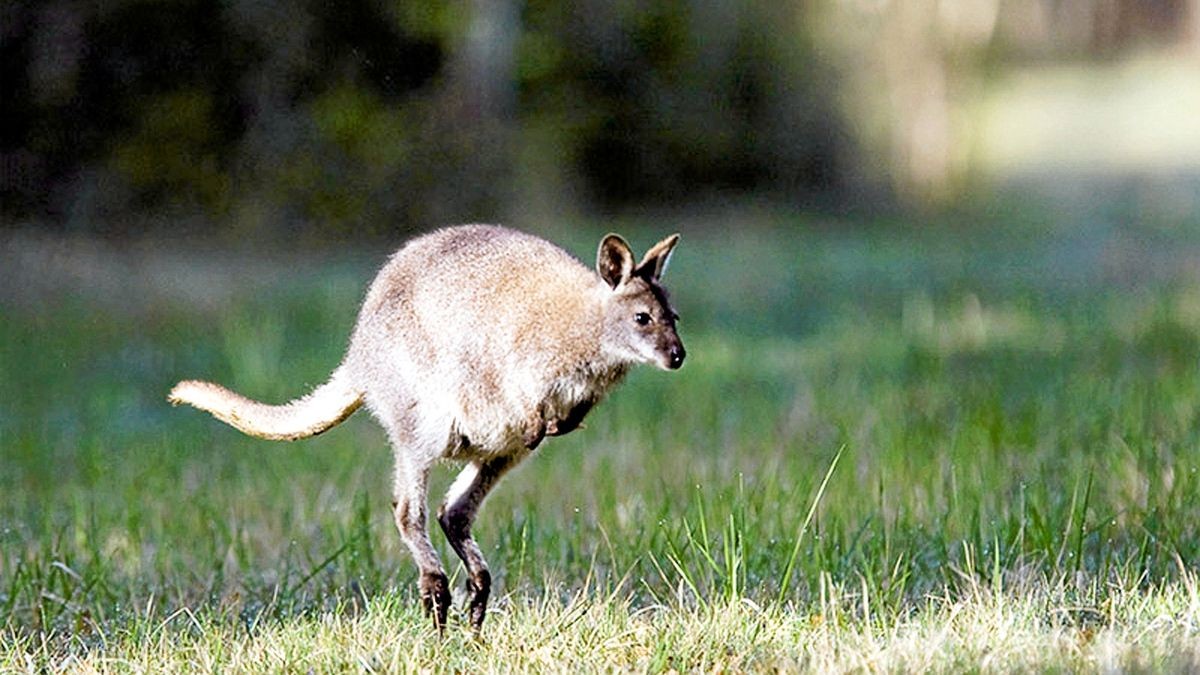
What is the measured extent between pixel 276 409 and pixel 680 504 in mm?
1955

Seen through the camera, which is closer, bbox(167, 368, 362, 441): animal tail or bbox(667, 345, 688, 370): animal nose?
bbox(667, 345, 688, 370): animal nose

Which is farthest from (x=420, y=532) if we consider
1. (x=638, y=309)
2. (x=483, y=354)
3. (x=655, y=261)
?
(x=655, y=261)

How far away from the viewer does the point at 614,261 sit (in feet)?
15.3

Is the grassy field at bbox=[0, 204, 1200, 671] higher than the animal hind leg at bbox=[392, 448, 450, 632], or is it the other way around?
the animal hind leg at bbox=[392, 448, 450, 632]

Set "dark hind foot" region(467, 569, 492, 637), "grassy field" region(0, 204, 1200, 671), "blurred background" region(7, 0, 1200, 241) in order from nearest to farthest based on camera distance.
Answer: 1. "grassy field" region(0, 204, 1200, 671)
2. "dark hind foot" region(467, 569, 492, 637)
3. "blurred background" region(7, 0, 1200, 241)

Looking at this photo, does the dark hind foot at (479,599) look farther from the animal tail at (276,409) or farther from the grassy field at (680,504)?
the animal tail at (276,409)

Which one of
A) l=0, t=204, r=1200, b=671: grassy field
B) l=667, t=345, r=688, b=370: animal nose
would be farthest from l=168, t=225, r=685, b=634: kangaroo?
l=0, t=204, r=1200, b=671: grassy field

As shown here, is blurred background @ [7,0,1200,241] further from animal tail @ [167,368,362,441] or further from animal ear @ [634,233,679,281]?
animal ear @ [634,233,679,281]

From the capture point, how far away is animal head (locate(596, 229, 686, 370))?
457 cm

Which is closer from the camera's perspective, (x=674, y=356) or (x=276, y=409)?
(x=674, y=356)

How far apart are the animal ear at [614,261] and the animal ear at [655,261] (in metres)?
0.03

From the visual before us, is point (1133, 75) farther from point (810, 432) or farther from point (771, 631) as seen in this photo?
point (771, 631)

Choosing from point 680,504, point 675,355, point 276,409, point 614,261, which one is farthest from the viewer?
point 680,504

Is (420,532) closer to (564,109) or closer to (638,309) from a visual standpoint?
(638,309)
